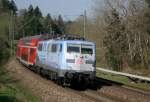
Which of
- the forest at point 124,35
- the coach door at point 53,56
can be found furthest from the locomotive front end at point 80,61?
the forest at point 124,35

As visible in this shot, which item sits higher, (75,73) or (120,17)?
(120,17)

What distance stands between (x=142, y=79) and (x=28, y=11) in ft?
368

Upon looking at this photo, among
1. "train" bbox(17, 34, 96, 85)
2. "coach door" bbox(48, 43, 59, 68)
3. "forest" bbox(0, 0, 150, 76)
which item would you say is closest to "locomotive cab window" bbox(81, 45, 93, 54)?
"train" bbox(17, 34, 96, 85)

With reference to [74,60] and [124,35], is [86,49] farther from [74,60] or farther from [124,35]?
[124,35]

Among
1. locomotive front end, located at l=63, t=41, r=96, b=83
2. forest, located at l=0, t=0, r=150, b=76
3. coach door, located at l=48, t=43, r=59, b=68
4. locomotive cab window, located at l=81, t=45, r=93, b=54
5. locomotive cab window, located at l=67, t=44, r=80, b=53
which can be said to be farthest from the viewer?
forest, located at l=0, t=0, r=150, b=76

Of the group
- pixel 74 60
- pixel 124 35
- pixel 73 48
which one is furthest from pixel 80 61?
pixel 124 35

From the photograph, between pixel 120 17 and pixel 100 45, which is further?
pixel 100 45

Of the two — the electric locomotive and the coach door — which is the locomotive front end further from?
the coach door

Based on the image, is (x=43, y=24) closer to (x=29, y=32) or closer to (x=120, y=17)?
(x=29, y=32)

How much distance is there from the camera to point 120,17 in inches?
1694

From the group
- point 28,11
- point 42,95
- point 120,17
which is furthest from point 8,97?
point 28,11

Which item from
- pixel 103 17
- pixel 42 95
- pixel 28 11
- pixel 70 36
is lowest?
pixel 42 95

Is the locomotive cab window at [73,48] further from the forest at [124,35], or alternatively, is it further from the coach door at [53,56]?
the forest at [124,35]

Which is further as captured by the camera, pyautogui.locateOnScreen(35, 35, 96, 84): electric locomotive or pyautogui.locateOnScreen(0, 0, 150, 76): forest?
pyautogui.locateOnScreen(0, 0, 150, 76): forest
